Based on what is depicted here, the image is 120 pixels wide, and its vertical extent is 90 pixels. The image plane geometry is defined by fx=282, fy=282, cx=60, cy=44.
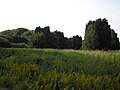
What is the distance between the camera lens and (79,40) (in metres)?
70.0

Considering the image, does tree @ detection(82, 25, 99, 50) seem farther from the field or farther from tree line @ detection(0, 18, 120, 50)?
the field

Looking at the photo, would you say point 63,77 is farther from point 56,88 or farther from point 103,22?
point 103,22

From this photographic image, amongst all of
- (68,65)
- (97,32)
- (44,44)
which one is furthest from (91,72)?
(44,44)

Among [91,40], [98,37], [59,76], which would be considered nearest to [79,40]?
[91,40]

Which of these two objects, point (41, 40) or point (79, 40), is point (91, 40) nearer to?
point (41, 40)

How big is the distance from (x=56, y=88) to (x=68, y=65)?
172 inches

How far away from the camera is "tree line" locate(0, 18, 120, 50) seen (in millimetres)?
44250

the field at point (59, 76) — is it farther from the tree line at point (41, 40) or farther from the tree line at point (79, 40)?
the tree line at point (41, 40)

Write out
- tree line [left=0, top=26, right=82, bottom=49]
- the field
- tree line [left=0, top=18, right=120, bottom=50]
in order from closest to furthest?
1. the field
2. tree line [left=0, top=18, right=120, bottom=50]
3. tree line [left=0, top=26, right=82, bottom=49]

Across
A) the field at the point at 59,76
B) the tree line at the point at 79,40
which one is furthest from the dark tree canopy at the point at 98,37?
the field at the point at 59,76

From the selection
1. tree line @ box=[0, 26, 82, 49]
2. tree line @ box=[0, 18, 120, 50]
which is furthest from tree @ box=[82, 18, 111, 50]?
tree line @ box=[0, 26, 82, 49]

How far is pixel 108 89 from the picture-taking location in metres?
11.0

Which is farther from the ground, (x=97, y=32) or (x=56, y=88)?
(x=97, y=32)

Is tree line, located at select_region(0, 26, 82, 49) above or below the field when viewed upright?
above
